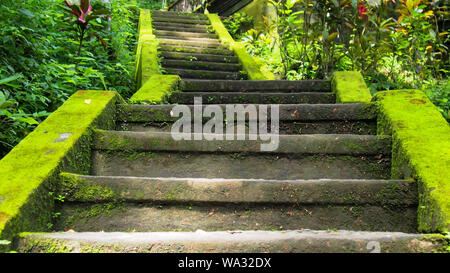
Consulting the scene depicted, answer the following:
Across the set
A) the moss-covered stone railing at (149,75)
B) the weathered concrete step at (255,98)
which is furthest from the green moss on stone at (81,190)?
the weathered concrete step at (255,98)

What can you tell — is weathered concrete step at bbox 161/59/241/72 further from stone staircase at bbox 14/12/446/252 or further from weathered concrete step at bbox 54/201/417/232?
weathered concrete step at bbox 54/201/417/232

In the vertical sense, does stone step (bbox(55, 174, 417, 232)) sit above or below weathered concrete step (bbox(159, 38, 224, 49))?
below

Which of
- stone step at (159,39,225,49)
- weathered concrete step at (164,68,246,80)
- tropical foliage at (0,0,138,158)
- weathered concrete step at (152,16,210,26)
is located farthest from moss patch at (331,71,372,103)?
weathered concrete step at (152,16,210,26)

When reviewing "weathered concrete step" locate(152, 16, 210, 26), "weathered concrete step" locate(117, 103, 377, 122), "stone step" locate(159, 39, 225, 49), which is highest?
"weathered concrete step" locate(152, 16, 210, 26)

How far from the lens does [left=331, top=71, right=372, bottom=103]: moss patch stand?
318 centimetres

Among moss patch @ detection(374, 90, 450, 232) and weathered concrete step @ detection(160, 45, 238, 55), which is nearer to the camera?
moss patch @ detection(374, 90, 450, 232)

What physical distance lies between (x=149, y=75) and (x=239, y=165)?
10.2ft

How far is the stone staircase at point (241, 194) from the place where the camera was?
145 centimetres

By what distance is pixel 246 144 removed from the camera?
2.33m

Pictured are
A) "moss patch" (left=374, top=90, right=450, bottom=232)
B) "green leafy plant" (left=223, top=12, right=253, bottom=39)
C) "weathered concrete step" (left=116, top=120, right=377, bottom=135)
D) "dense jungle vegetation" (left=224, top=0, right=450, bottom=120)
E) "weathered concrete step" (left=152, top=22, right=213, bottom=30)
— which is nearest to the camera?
"moss patch" (left=374, top=90, right=450, bottom=232)

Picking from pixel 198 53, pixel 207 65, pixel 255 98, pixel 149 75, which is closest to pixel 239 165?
pixel 255 98

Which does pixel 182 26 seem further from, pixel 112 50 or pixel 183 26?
pixel 112 50

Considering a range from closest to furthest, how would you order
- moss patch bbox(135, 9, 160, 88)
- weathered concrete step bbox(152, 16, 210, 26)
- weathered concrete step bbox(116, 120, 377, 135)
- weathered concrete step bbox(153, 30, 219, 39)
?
1. weathered concrete step bbox(116, 120, 377, 135)
2. moss patch bbox(135, 9, 160, 88)
3. weathered concrete step bbox(153, 30, 219, 39)
4. weathered concrete step bbox(152, 16, 210, 26)
